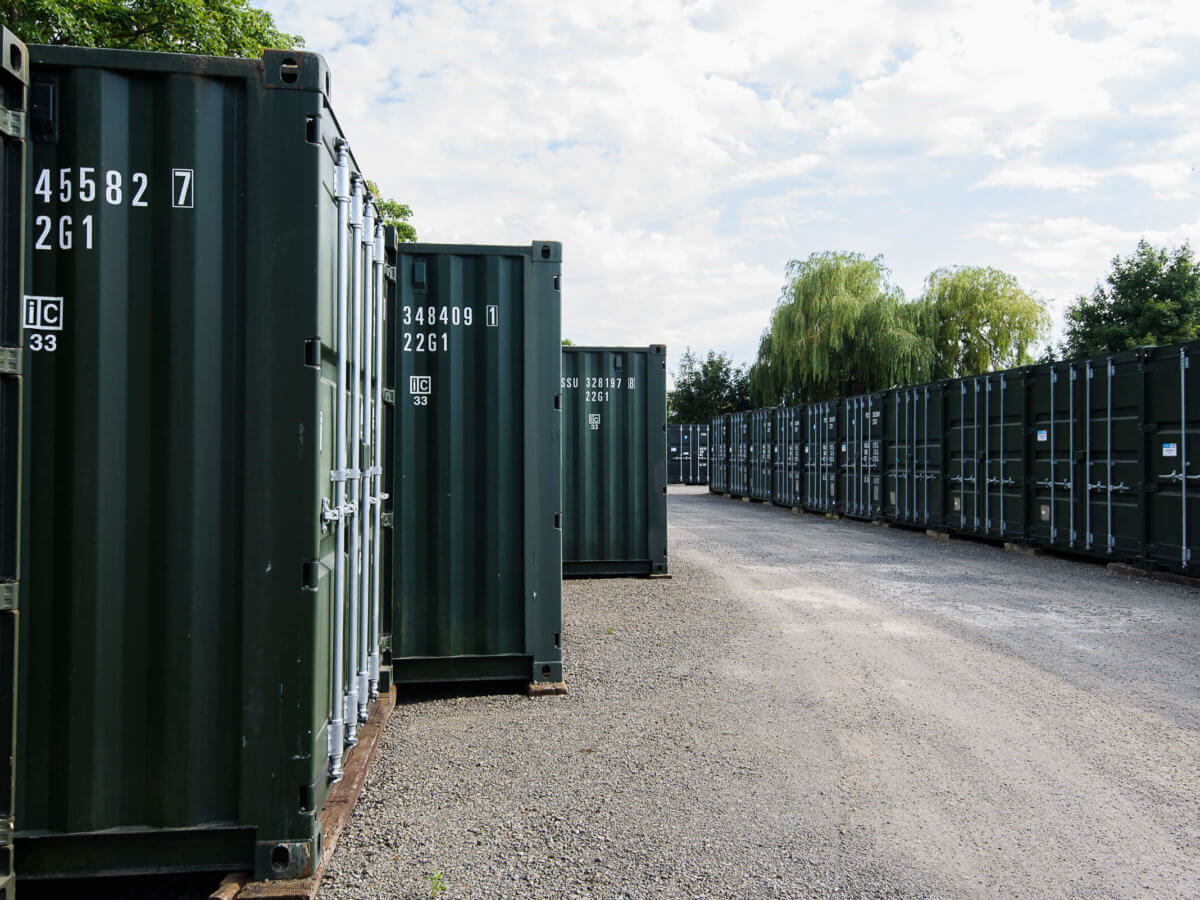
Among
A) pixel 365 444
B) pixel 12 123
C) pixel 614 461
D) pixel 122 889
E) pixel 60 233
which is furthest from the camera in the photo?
pixel 614 461

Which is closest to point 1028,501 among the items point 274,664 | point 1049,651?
point 1049,651

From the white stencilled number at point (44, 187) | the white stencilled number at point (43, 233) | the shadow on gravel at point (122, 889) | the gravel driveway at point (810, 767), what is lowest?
the gravel driveway at point (810, 767)

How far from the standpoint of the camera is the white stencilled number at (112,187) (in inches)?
108

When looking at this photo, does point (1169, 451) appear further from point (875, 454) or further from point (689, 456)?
point (689, 456)

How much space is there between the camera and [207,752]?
9.32 ft

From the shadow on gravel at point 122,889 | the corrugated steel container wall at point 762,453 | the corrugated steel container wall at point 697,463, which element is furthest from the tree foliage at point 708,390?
the shadow on gravel at point 122,889

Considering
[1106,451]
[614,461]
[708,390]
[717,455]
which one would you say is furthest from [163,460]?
[708,390]

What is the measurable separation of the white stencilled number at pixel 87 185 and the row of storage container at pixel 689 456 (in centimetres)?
3754

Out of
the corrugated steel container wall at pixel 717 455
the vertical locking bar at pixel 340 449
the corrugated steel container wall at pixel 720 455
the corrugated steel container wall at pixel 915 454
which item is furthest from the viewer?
the corrugated steel container wall at pixel 717 455

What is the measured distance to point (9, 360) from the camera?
261 cm

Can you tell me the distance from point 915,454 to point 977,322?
14.2 m

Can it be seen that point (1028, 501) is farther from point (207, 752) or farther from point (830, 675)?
point (207, 752)

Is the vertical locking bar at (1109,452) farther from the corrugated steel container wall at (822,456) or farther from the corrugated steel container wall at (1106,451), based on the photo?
the corrugated steel container wall at (822,456)

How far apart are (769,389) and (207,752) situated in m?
28.7
